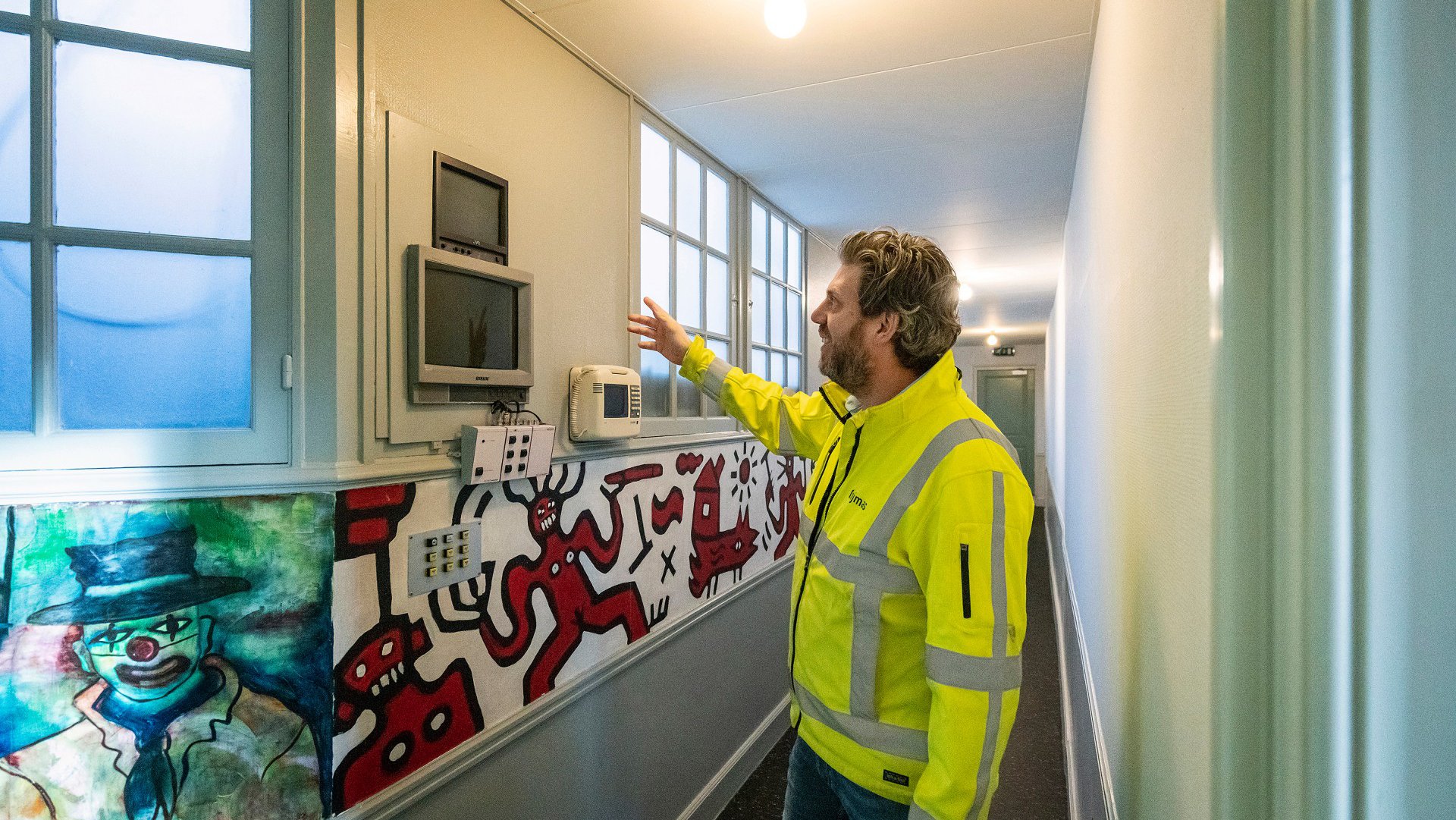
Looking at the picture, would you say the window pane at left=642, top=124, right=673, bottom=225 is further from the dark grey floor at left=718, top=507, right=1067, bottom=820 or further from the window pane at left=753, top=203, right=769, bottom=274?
the dark grey floor at left=718, top=507, right=1067, bottom=820

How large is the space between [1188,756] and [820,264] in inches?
144

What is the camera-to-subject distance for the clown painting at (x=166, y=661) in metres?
1.02

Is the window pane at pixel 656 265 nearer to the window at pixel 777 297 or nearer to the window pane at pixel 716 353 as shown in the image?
the window pane at pixel 716 353

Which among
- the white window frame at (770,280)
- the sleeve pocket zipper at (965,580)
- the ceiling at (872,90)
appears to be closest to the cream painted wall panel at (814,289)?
the white window frame at (770,280)

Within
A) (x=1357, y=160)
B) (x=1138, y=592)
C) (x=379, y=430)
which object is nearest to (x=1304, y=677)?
(x=1357, y=160)

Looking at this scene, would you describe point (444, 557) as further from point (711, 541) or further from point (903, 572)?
point (711, 541)

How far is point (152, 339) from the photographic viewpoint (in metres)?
1.13

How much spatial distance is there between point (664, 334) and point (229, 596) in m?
1.10

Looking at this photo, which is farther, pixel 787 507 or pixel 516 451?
pixel 787 507

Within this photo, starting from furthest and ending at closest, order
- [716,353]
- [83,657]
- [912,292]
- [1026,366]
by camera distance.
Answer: [1026,366], [716,353], [912,292], [83,657]

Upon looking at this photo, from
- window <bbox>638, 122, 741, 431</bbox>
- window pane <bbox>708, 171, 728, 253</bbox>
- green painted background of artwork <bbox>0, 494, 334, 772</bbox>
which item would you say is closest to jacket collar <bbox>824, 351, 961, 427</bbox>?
green painted background of artwork <bbox>0, 494, 334, 772</bbox>

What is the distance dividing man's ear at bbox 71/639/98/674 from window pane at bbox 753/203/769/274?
254 centimetres

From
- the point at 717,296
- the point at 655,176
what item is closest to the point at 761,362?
the point at 717,296

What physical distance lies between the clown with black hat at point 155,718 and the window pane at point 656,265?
140 cm
